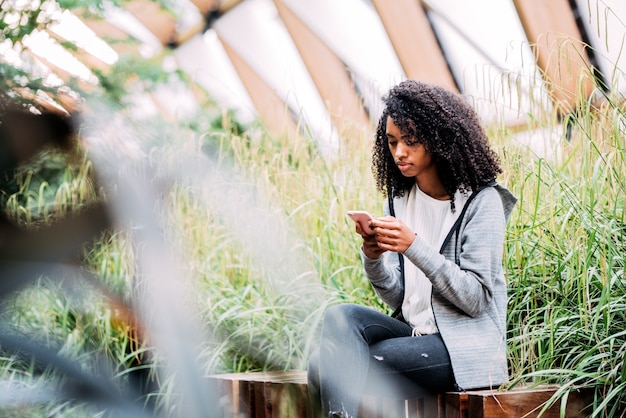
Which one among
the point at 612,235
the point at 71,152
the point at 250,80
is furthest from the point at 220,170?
the point at 250,80

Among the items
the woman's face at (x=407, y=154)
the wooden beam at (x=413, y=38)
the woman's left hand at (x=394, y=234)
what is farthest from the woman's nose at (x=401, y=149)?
the wooden beam at (x=413, y=38)

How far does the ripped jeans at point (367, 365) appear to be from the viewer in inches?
62.9

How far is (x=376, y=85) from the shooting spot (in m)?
2.96

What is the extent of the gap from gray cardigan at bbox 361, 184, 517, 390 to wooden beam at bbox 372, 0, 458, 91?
16.3 feet

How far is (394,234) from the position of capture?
1553 millimetres

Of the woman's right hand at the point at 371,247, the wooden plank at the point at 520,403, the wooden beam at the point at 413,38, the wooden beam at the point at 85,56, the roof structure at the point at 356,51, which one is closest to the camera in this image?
the wooden plank at the point at 520,403

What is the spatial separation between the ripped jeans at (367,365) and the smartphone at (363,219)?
0.64 ft

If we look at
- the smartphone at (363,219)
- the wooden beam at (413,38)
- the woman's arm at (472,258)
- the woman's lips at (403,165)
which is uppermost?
the wooden beam at (413,38)

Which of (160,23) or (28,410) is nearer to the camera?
(28,410)

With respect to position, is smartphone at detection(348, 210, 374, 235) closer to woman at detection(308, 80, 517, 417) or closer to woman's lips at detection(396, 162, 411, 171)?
woman at detection(308, 80, 517, 417)

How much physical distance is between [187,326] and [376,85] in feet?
7.81

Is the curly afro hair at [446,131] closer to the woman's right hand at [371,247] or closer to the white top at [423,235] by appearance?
the white top at [423,235]

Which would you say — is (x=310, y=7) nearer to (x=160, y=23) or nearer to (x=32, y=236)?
(x=160, y=23)

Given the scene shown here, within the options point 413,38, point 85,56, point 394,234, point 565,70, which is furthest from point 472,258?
point 413,38
